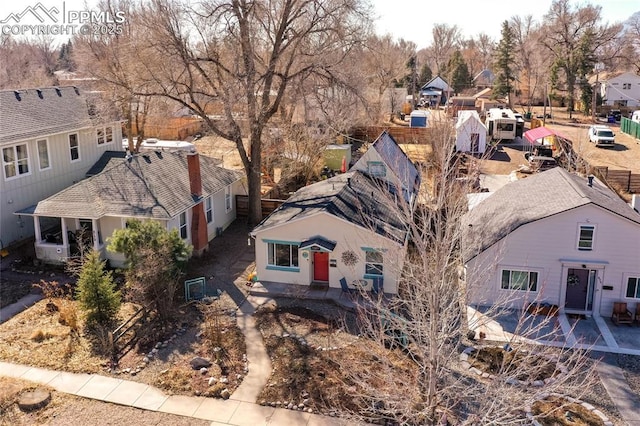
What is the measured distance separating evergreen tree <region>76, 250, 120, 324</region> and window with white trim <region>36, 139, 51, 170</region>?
34.9 ft

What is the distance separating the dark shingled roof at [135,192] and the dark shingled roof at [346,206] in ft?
13.6

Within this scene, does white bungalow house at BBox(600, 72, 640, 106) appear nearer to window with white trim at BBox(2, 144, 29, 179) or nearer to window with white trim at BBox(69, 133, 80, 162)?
window with white trim at BBox(69, 133, 80, 162)

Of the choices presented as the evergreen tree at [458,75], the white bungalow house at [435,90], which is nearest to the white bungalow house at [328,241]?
the white bungalow house at [435,90]

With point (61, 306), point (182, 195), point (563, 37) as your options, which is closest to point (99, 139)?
point (182, 195)

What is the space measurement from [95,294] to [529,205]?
1603 centimetres

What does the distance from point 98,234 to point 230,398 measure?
11501mm

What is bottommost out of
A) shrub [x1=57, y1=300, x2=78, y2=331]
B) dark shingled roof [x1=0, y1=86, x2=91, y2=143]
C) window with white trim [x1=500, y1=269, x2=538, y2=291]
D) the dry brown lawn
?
the dry brown lawn

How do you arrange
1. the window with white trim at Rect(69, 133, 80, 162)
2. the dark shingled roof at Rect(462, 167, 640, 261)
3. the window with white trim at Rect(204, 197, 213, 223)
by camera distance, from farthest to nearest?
the window with white trim at Rect(69, 133, 80, 162), the window with white trim at Rect(204, 197, 213, 223), the dark shingled roof at Rect(462, 167, 640, 261)

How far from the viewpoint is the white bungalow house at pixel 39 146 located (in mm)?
Result: 24031

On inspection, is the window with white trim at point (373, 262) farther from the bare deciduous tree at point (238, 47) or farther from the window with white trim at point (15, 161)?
the window with white trim at point (15, 161)

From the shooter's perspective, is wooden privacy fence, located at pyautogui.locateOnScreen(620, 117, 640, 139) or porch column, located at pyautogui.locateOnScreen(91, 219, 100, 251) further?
wooden privacy fence, located at pyautogui.locateOnScreen(620, 117, 640, 139)

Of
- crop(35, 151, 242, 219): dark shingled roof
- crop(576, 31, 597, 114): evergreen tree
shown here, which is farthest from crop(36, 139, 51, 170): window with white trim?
crop(576, 31, 597, 114): evergreen tree

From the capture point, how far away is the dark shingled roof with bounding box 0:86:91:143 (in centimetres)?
2439

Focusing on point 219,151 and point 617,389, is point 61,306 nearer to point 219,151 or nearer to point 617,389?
point 617,389
